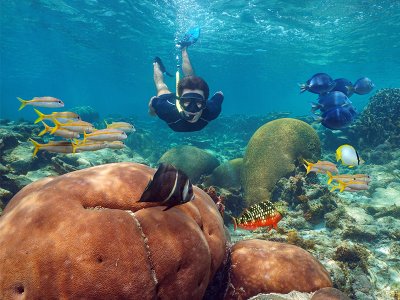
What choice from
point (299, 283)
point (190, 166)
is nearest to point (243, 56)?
point (190, 166)

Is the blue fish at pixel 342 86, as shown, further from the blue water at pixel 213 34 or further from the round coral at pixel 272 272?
the blue water at pixel 213 34

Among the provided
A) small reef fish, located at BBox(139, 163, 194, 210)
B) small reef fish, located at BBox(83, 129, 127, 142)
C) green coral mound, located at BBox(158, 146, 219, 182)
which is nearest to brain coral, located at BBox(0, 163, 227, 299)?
small reef fish, located at BBox(139, 163, 194, 210)

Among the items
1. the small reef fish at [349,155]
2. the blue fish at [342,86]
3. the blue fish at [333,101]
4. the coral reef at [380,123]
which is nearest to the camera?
the small reef fish at [349,155]

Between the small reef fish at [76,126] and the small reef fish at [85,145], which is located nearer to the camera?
the small reef fish at [85,145]

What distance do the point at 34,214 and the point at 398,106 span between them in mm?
17083

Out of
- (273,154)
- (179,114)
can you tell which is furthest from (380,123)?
(179,114)

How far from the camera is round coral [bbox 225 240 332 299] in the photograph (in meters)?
3.58

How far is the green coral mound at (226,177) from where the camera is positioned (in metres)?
10.5

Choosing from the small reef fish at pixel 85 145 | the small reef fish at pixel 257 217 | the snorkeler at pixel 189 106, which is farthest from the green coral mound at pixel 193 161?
the small reef fish at pixel 257 217

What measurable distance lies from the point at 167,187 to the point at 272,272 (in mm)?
2305

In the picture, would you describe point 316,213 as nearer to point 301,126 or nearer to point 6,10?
point 301,126

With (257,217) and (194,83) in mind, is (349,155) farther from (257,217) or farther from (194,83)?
(194,83)

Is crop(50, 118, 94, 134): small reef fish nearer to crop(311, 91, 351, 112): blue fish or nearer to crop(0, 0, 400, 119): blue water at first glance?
crop(311, 91, 351, 112): blue fish

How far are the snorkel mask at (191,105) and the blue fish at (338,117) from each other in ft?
8.30
